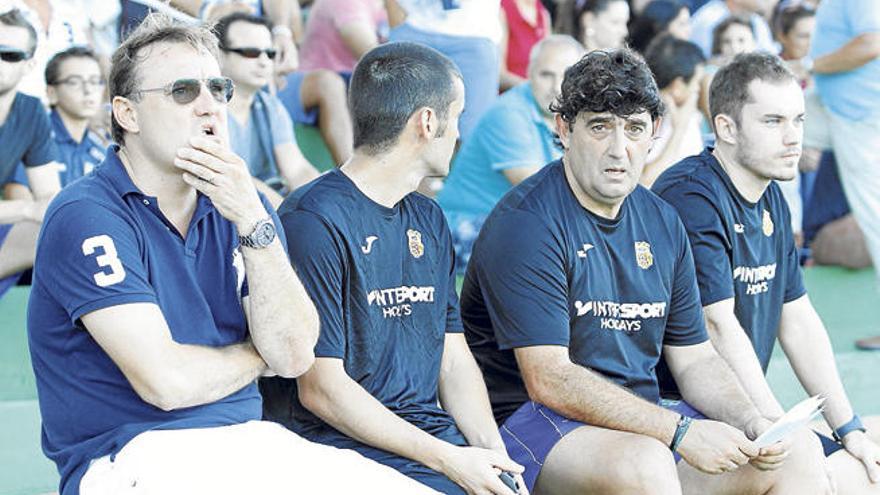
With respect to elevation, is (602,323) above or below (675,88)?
below

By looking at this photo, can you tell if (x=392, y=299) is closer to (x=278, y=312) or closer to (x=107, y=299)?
(x=278, y=312)

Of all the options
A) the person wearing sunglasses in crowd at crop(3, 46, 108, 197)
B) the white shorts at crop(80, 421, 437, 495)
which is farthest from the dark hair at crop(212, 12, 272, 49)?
the white shorts at crop(80, 421, 437, 495)

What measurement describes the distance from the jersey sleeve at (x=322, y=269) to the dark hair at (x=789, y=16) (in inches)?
223

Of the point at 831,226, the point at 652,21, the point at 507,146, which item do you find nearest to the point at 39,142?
the point at 507,146

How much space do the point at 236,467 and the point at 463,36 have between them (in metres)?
4.06

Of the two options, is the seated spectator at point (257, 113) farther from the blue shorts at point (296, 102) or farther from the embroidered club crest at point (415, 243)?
the embroidered club crest at point (415, 243)

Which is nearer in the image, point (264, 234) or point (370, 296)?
point (264, 234)

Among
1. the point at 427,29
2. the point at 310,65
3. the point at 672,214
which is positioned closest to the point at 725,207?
the point at 672,214

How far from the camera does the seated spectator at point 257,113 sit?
610 centimetres

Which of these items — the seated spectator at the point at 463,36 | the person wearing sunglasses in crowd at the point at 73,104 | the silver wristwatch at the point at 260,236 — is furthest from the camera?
the seated spectator at the point at 463,36

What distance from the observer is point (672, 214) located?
434 cm

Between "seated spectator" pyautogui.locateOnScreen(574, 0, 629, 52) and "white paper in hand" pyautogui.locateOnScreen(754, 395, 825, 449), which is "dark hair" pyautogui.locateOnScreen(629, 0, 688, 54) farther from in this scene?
"white paper in hand" pyautogui.locateOnScreen(754, 395, 825, 449)

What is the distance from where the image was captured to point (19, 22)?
526 centimetres

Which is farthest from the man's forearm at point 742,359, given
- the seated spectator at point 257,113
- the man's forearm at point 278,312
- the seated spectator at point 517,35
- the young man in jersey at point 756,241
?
the seated spectator at point 517,35
